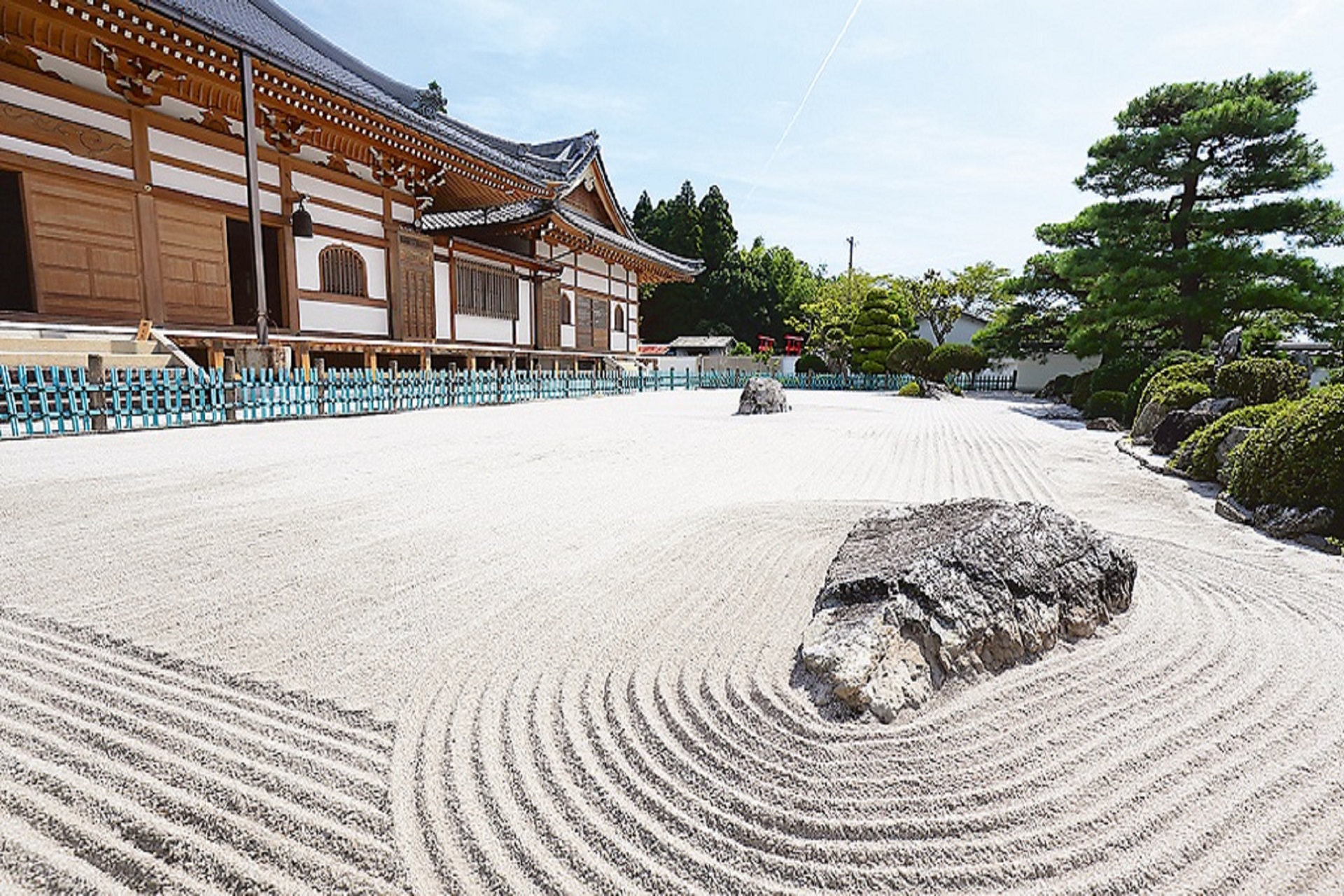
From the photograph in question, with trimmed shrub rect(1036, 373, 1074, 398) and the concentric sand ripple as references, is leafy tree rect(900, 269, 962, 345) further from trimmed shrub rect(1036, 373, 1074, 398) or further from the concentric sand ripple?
the concentric sand ripple

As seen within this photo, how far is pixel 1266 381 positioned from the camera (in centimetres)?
800

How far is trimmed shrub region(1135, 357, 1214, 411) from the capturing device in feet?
33.8

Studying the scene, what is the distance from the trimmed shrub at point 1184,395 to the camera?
30.9ft

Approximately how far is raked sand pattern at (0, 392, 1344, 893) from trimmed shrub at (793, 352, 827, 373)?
3056 centimetres

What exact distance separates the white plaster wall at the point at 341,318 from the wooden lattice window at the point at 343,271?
0.29 meters

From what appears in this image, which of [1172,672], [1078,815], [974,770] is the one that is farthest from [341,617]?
[1172,672]

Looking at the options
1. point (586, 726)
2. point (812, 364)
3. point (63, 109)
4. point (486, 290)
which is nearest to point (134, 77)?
point (63, 109)

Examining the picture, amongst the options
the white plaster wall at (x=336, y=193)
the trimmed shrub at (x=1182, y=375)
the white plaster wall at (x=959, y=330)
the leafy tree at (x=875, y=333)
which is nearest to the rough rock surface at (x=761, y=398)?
the trimmed shrub at (x=1182, y=375)

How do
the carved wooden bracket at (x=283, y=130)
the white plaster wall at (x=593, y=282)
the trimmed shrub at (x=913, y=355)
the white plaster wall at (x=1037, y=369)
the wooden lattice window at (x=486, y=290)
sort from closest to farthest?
the carved wooden bracket at (x=283, y=130) → the wooden lattice window at (x=486, y=290) → the white plaster wall at (x=593, y=282) → the trimmed shrub at (x=913, y=355) → the white plaster wall at (x=1037, y=369)

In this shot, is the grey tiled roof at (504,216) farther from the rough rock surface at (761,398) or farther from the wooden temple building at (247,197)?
the rough rock surface at (761,398)

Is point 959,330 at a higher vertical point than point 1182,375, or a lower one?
higher

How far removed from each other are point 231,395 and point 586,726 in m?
9.02

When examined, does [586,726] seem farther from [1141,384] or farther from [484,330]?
[484,330]

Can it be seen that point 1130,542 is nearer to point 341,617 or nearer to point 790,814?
point 790,814
